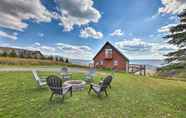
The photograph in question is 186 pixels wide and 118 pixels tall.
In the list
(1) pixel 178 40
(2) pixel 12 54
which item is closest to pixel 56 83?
(1) pixel 178 40

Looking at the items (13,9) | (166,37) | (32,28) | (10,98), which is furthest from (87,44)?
(10,98)

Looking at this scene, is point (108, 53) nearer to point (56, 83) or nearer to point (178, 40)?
point (178, 40)

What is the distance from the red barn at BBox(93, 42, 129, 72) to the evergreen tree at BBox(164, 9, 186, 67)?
18098 mm

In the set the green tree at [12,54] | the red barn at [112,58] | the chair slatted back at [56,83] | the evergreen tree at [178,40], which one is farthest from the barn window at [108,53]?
the chair slatted back at [56,83]

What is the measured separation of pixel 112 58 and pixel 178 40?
19.4 metres

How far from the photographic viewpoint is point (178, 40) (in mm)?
8078

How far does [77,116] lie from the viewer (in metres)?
4.21

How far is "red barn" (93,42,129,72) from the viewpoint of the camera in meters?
26.9

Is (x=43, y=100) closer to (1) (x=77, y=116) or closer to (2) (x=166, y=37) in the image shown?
(1) (x=77, y=116)

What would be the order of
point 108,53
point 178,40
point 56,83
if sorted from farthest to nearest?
point 108,53 → point 178,40 → point 56,83

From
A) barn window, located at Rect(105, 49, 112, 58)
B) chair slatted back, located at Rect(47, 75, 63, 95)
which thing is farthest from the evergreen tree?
barn window, located at Rect(105, 49, 112, 58)

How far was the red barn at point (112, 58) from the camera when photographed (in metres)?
26.9

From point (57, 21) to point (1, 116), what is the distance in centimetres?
2163

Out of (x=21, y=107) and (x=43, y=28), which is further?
(x=43, y=28)
